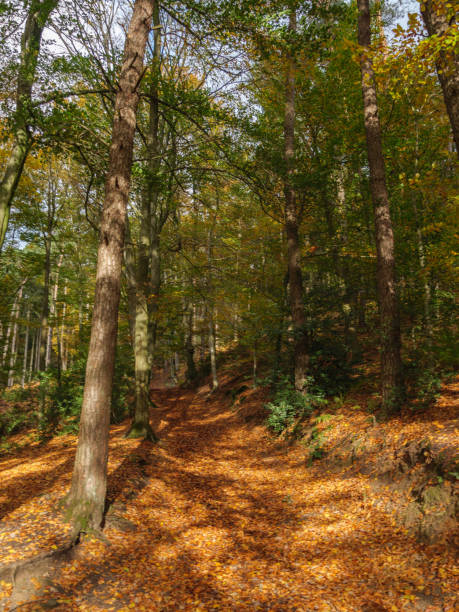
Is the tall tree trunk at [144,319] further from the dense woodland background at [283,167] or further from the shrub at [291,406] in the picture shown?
the shrub at [291,406]

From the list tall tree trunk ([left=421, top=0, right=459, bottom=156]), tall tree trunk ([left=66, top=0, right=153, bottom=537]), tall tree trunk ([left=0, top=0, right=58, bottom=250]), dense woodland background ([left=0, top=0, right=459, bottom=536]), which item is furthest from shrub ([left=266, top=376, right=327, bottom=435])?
tall tree trunk ([left=0, top=0, right=58, bottom=250])

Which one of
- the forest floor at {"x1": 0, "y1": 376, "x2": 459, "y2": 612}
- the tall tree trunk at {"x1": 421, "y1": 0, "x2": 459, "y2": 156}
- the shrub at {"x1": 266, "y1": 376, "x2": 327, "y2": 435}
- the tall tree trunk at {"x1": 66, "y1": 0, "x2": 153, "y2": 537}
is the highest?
the tall tree trunk at {"x1": 421, "y1": 0, "x2": 459, "y2": 156}

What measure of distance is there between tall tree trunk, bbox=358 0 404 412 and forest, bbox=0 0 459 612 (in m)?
0.05

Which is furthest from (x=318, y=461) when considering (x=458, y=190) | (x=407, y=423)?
(x=458, y=190)

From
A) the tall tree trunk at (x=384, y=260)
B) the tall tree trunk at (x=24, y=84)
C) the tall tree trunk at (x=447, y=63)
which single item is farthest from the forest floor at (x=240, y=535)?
the tall tree trunk at (x=24, y=84)

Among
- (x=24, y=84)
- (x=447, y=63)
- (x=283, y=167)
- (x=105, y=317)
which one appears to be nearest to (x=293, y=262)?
(x=283, y=167)

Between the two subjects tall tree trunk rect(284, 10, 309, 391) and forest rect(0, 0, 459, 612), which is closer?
forest rect(0, 0, 459, 612)

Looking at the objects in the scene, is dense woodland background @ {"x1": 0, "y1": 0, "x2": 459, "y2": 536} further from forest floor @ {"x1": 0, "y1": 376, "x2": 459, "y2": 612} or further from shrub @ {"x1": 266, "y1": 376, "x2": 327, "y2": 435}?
forest floor @ {"x1": 0, "y1": 376, "x2": 459, "y2": 612}

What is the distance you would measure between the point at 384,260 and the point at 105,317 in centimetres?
595

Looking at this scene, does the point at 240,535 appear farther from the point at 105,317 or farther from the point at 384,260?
the point at 384,260

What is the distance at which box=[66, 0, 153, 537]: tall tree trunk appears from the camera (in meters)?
4.71

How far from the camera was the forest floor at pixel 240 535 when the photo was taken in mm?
3609

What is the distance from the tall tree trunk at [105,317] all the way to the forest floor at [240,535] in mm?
403

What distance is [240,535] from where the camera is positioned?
515 cm
